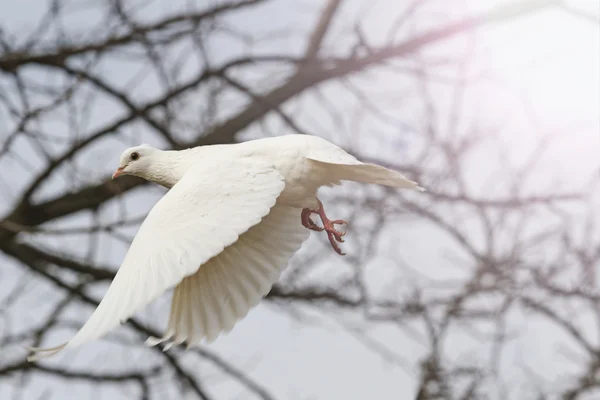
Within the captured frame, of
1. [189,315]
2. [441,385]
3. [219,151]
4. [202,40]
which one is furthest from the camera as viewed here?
[202,40]

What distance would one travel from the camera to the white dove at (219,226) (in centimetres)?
127

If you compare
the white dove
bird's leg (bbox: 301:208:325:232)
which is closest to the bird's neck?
the white dove

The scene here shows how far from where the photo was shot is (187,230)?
136cm

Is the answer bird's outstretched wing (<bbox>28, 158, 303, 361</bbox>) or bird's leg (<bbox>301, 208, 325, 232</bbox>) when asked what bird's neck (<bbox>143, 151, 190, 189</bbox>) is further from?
bird's leg (<bbox>301, 208, 325, 232</bbox>)

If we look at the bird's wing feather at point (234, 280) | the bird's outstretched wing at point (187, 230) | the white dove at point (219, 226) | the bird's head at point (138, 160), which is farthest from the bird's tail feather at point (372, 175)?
the bird's head at point (138, 160)

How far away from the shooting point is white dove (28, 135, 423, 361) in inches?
49.9

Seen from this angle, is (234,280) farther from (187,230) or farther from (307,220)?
(187,230)

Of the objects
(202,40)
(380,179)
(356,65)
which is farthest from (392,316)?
(380,179)

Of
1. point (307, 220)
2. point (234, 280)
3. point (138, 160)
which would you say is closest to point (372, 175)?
point (307, 220)

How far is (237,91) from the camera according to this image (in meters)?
3.51

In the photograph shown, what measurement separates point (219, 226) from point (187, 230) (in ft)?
0.22

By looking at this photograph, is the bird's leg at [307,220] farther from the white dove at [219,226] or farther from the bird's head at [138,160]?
the bird's head at [138,160]

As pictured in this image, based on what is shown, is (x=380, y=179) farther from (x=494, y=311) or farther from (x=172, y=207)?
(x=494, y=311)

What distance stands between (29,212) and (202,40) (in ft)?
3.64
